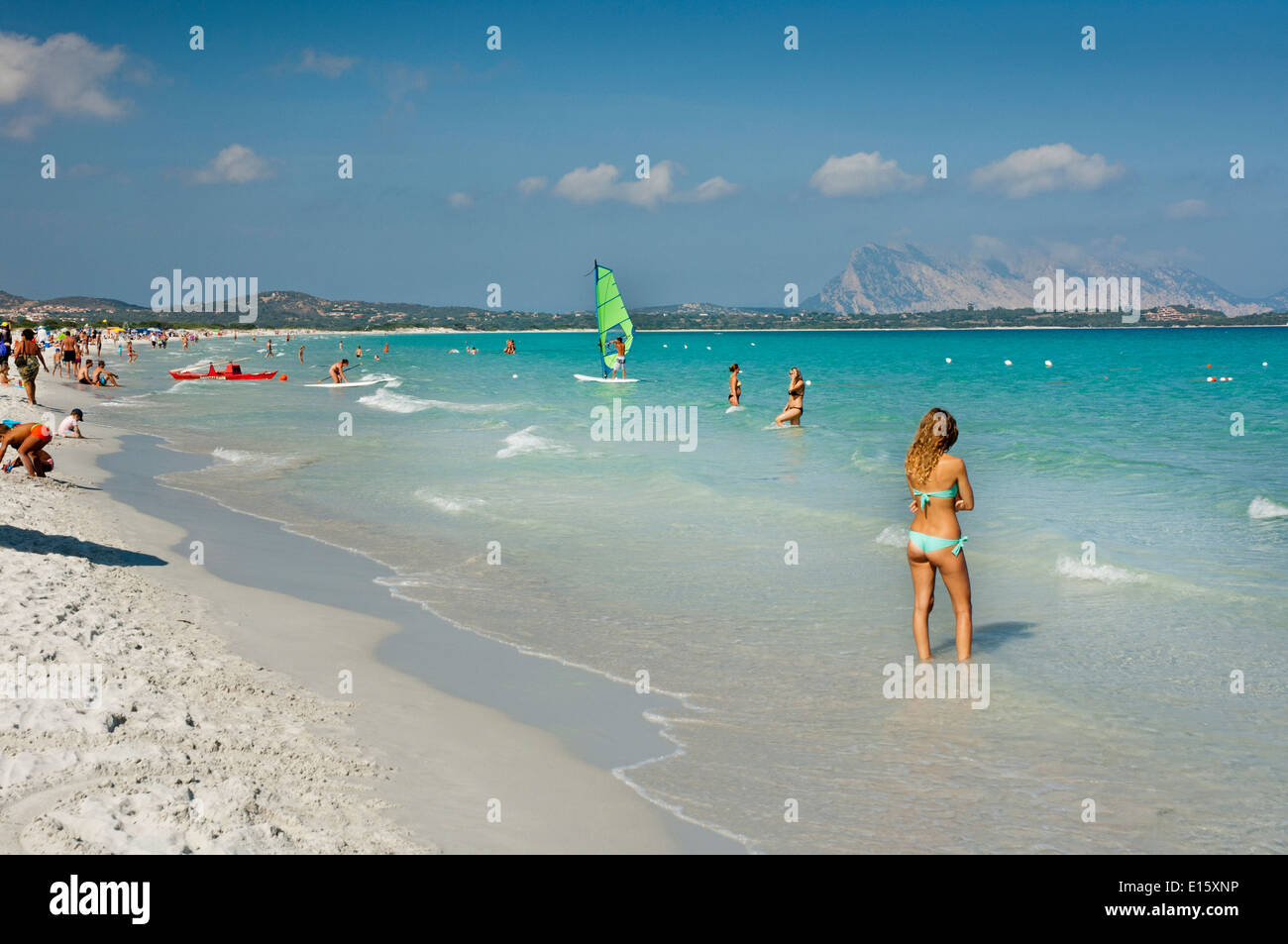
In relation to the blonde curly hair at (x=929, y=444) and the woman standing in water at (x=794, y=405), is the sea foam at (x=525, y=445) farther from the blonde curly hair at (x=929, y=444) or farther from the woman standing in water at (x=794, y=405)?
the blonde curly hair at (x=929, y=444)

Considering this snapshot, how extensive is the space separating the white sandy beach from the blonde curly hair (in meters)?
3.48

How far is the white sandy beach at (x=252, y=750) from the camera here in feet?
15.4

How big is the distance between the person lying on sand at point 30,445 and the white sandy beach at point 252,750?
22.8ft

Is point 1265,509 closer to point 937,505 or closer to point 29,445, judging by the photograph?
point 937,505

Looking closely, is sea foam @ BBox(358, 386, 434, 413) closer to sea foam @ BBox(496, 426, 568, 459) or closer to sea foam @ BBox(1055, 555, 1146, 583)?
sea foam @ BBox(496, 426, 568, 459)

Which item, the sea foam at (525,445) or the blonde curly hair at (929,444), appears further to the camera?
the sea foam at (525,445)

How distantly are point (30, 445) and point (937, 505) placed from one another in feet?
46.8

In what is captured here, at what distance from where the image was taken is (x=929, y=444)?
7.41m

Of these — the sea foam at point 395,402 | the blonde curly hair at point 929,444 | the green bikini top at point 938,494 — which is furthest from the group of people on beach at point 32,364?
the green bikini top at point 938,494

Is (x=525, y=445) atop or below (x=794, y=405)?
below

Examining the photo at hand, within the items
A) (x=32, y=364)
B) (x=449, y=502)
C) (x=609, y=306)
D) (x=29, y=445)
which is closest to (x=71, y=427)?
(x=32, y=364)
